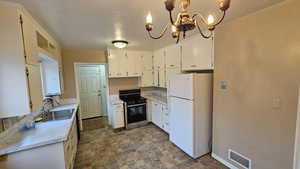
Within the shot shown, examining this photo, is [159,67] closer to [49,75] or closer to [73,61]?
[73,61]

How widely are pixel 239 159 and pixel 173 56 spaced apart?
242 cm

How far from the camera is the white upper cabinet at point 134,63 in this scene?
387 centimetres

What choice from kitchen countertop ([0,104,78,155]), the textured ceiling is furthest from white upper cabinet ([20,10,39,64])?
kitchen countertop ([0,104,78,155])

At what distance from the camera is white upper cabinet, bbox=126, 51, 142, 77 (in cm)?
387

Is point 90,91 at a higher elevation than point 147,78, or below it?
below

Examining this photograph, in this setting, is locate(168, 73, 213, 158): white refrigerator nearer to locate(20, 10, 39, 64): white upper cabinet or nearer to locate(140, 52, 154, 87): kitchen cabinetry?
locate(140, 52, 154, 87): kitchen cabinetry

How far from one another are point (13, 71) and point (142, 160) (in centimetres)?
227

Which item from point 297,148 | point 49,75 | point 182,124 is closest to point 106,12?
point 49,75

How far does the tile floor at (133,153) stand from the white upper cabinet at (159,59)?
1907 millimetres

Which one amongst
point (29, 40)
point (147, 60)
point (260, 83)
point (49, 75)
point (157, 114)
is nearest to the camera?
point (29, 40)

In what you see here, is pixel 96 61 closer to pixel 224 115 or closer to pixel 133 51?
pixel 133 51

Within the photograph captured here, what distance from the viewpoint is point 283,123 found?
57.6 inches

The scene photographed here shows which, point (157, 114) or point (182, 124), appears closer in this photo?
point (182, 124)

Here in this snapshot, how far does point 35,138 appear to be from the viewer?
1517mm
